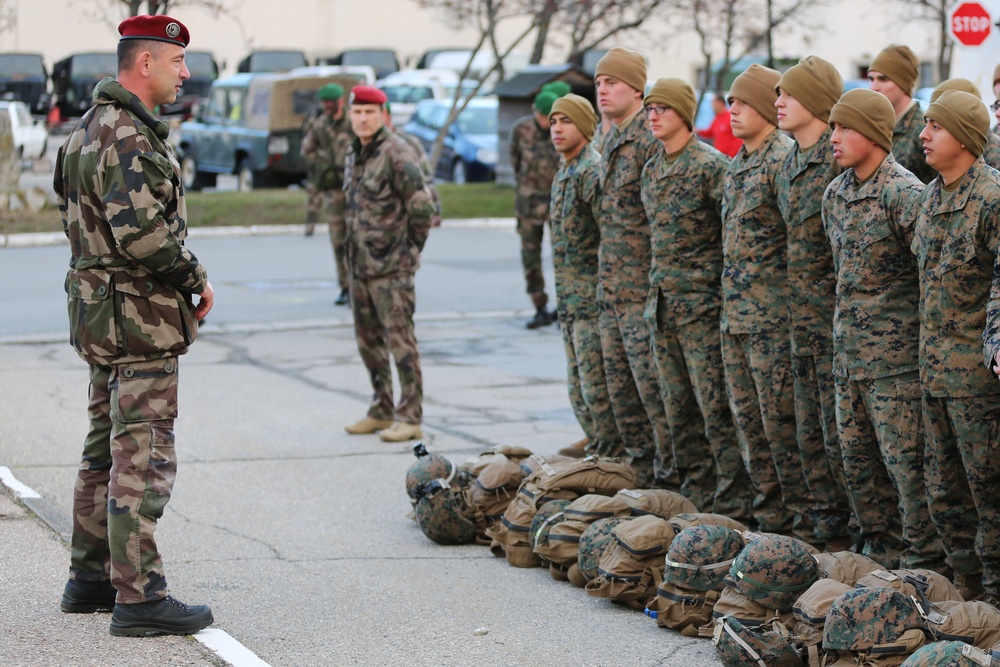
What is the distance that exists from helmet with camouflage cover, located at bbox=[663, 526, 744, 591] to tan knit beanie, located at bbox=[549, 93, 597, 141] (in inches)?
114

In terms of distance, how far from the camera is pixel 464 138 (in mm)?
28156

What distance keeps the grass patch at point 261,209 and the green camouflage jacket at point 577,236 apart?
45.5 ft

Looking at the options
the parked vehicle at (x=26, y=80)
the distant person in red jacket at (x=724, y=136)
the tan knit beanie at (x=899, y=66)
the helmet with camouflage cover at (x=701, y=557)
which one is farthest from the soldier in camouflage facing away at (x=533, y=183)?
the parked vehicle at (x=26, y=80)

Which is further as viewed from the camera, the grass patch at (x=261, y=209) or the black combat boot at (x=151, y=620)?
the grass patch at (x=261, y=209)

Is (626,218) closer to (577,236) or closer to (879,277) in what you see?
(577,236)

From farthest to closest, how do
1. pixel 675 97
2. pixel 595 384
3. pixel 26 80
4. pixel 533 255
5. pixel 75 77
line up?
pixel 26 80 → pixel 75 77 → pixel 533 255 → pixel 595 384 → pixel 675 97

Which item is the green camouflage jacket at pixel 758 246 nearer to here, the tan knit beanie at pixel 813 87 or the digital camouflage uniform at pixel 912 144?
the tan knit beanie at pixel 813 87

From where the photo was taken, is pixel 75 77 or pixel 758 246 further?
pixel 75 77

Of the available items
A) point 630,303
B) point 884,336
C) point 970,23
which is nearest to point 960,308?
point 884,336

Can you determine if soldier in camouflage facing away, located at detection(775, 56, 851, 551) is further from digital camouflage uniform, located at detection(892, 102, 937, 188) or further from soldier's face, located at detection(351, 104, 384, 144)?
soldier's face, located at detection(351, 104, 384, 144)

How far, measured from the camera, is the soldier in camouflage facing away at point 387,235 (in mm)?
9070

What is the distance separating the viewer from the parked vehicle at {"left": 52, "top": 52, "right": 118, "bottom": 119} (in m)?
38.7

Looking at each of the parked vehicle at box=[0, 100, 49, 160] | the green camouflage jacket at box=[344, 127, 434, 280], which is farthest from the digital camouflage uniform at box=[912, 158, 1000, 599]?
the parked vehicle at box=[0, 100, 49, 160]

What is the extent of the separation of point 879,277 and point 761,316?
0.79 meters
